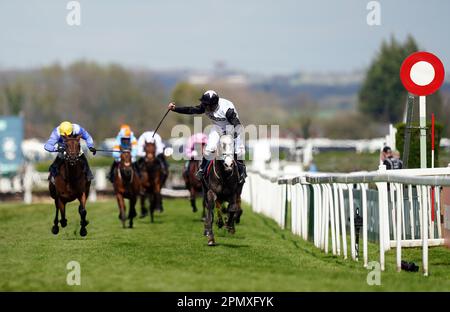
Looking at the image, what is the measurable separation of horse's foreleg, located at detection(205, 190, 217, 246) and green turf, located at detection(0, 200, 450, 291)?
18cm

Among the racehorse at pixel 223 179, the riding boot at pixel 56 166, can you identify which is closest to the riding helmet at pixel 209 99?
the racehorse at pixel 223 179

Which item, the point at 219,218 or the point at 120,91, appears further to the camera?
the point at 120,91

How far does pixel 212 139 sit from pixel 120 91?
103950mm

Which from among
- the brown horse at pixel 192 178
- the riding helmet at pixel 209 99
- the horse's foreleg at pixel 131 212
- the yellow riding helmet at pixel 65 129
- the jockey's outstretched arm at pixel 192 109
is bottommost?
the horse's foreleg at pixel 131 212

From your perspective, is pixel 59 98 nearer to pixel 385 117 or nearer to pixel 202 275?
pixel 385 117

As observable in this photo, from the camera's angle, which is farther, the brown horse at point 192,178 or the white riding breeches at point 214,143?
the brown horse at point 192,178

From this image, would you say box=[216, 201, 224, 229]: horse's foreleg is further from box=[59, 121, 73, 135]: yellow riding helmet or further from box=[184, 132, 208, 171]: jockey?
box=[184, 132, 208, 171]: jockey

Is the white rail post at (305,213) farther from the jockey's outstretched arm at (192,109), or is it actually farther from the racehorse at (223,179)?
the jockey's outstretched arm at (192,109)

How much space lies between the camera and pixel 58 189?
16219 millimetres

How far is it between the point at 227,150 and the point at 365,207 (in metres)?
3.09

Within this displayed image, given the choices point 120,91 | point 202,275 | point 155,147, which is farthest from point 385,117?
point 202,275

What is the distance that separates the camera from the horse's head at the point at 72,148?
15.5 m

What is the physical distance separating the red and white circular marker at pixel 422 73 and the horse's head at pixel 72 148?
504cm
